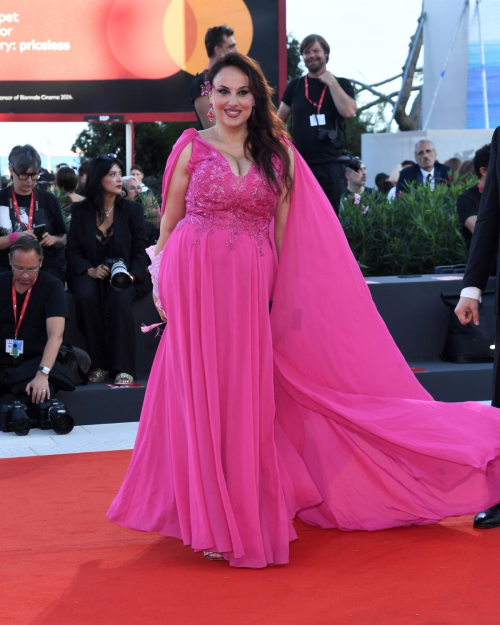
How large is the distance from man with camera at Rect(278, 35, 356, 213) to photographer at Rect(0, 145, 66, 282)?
176 centimetres

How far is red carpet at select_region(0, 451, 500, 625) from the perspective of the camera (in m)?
2.99

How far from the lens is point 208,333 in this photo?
142 inches

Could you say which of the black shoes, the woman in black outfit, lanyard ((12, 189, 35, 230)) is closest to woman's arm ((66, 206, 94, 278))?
the woman in black outfit

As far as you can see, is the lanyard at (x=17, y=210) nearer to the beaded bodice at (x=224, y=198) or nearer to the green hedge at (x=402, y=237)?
the green hedge at (x=402, y=237)

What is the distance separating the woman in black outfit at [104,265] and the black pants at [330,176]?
1.27 metres

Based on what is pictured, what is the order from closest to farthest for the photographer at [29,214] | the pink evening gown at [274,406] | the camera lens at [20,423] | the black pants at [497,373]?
the pink evening gown at [274,406] → the black pants at [497,373] → the camera lens at [20,423] → the photographer at [29,214]

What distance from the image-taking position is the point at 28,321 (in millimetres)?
6027

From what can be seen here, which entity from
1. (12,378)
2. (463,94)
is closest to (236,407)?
(12,378)

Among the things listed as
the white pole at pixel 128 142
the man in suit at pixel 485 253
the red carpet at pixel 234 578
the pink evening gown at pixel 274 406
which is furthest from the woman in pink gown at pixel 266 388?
the white pole at pixel 128 142

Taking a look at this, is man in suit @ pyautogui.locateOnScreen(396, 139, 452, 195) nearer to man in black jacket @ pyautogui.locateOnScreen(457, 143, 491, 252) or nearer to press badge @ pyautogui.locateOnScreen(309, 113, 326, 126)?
man in black jacket @ pyautogui.locateOnScreen(457, 143, 491, 252)

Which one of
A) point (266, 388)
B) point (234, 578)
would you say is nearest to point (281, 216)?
point (266, 388)

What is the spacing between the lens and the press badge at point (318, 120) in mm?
6785

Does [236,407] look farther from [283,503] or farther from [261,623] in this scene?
[261,623]

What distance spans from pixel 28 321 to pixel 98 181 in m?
1.20
